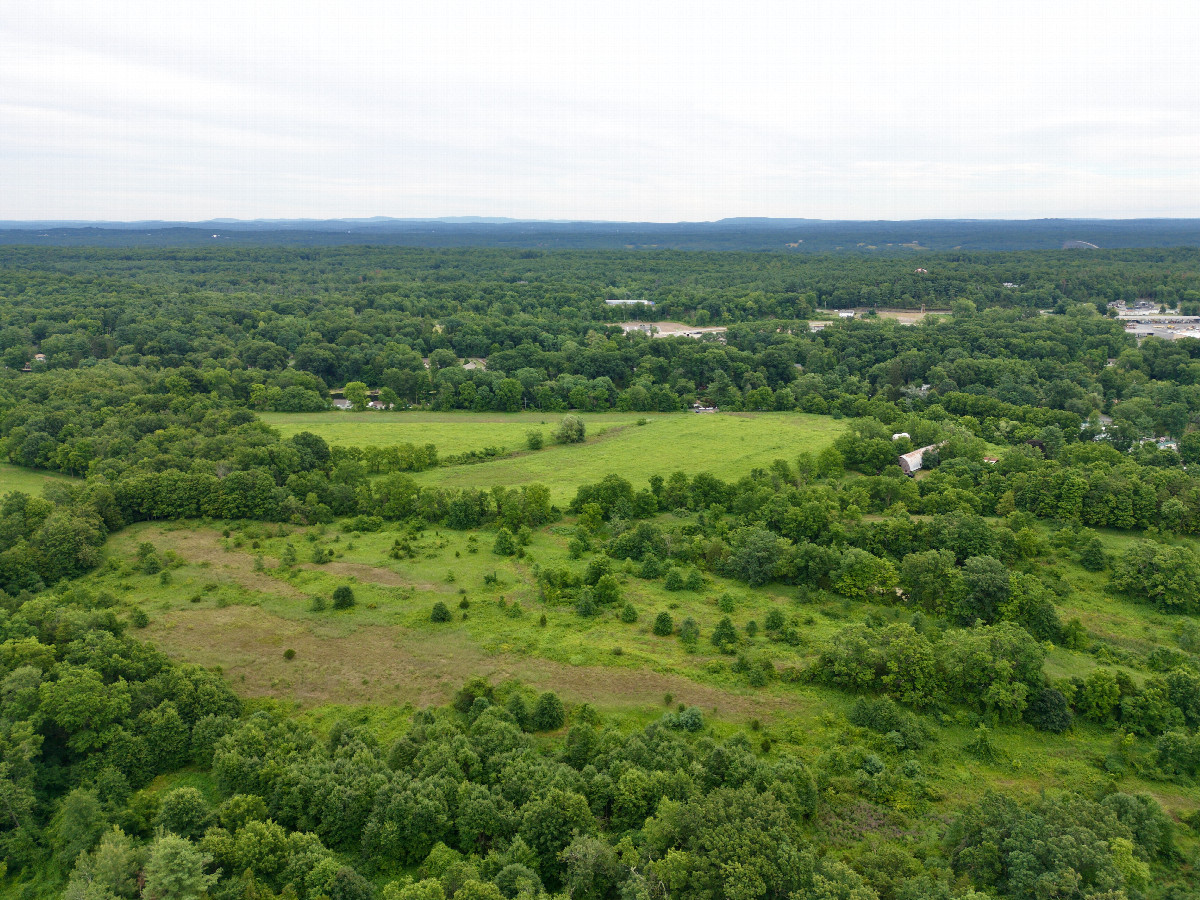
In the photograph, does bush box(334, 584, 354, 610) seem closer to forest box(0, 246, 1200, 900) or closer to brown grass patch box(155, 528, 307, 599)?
forest box(0, 246, 1200, 900)

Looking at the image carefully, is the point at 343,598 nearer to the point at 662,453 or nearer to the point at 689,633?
the point at 689,633

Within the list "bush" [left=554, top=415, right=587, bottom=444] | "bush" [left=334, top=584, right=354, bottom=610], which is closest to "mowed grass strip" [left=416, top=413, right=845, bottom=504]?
"bush" [left=554, top=415, right=587, bottom=444]

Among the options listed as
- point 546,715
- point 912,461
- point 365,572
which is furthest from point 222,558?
point 912,461

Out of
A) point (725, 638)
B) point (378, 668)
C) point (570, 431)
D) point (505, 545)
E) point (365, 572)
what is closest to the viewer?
point (378, 668)

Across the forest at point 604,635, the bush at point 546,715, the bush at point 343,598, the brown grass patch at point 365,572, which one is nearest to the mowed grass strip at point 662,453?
the forest at point 604,635

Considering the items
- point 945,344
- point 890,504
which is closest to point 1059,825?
Result: point 890,504

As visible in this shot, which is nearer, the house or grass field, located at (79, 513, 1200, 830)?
grass field, located at (79, 513, 1200, 830)

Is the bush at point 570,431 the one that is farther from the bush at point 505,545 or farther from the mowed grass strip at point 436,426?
the bush at point 505,545
